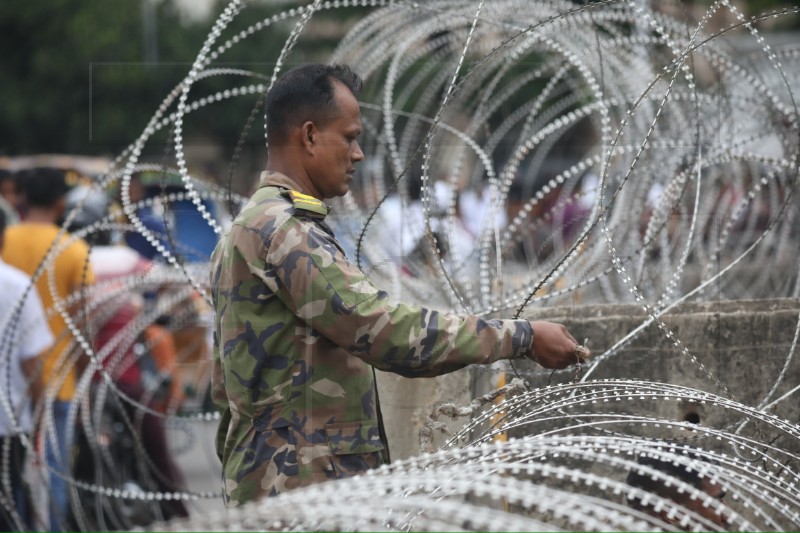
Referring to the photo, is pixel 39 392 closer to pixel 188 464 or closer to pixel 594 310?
pixel 594 310

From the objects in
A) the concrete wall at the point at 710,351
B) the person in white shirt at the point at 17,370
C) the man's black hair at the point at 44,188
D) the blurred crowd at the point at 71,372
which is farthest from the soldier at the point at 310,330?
the man's black hair at the point at 44,188

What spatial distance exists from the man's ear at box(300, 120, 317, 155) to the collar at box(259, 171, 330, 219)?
0.31ft

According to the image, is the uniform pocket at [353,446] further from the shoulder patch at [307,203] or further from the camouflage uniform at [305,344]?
the shoulder patch at [307,203]

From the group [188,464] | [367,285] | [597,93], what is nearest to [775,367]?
[597,93]

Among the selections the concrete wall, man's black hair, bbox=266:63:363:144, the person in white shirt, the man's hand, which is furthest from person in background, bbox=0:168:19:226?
the man's hand

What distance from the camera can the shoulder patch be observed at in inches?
128

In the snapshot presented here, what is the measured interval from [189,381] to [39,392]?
17.6ft

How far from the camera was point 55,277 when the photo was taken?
268 inches

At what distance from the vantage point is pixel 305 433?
3307 mm

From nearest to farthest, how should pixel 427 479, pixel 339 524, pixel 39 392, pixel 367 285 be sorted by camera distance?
pixel 427 479
pixel 339 524
pixel 367 285
pixel 39 392

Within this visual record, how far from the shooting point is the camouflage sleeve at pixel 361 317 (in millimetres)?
3127

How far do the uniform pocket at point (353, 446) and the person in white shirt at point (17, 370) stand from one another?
2967 millimetres

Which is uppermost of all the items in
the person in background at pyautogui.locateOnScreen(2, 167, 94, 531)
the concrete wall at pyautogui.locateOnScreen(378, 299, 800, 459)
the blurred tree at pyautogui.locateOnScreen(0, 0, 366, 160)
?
the blurred tree at pyautogui.locateOnScreen(0, 0, 366, 160)

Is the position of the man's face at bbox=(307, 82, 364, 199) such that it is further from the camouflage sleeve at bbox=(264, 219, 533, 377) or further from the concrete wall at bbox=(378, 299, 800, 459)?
the concrete wall at bbox=(378, 299, 800, 459)
